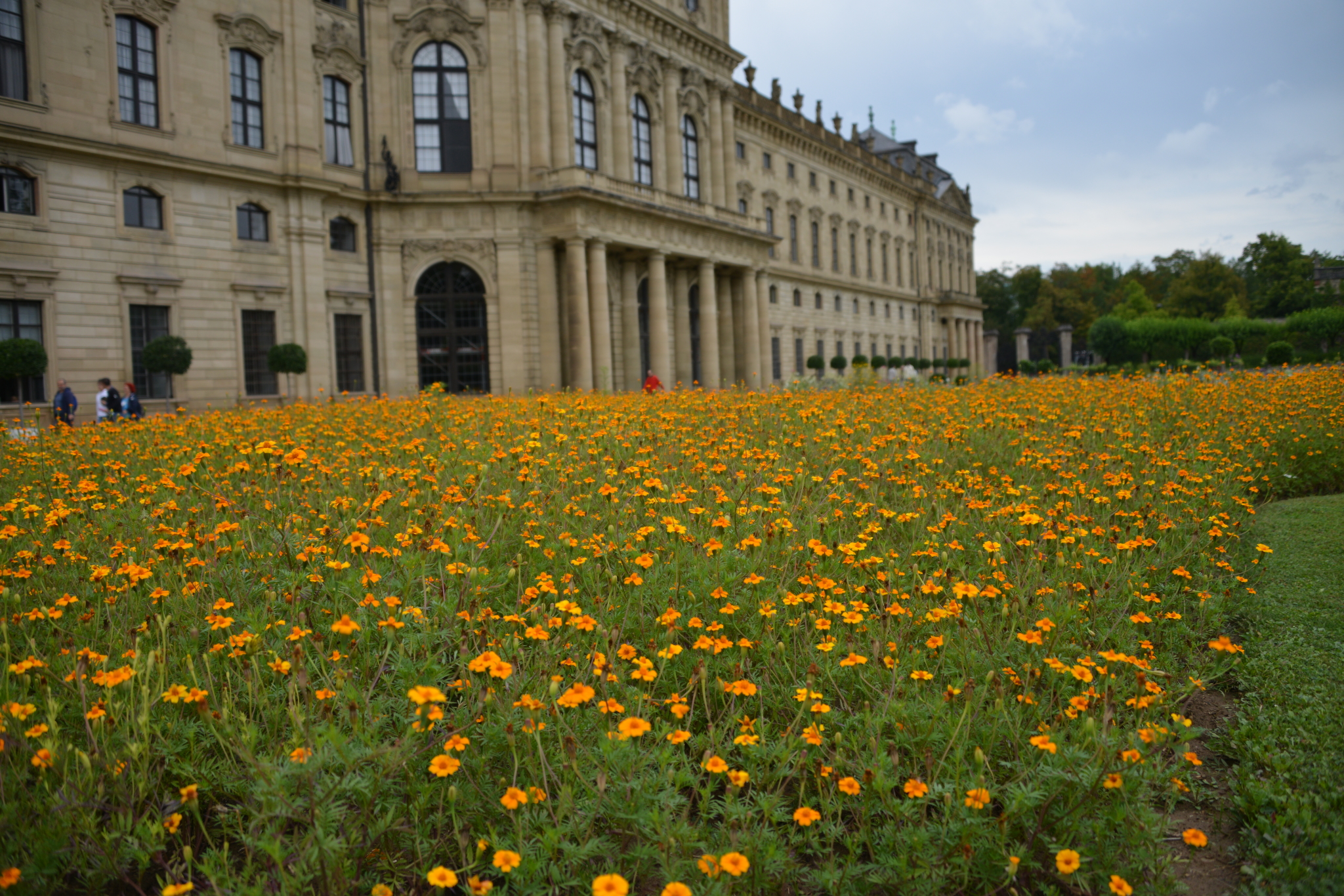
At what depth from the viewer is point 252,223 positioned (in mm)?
27078

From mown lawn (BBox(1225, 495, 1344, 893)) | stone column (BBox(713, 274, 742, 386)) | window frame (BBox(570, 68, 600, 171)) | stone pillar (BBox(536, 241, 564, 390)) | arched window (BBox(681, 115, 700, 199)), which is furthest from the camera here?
stone column (BBox(713, 274, 742, 386))

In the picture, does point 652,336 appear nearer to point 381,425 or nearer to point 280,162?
point 280,162

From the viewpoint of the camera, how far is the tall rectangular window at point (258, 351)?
88.3ft

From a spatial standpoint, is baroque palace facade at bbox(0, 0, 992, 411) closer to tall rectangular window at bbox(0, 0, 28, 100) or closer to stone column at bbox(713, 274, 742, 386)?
tall rectangular window at bbox(0, 0, 28, 100)

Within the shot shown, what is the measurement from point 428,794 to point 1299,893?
3336mm

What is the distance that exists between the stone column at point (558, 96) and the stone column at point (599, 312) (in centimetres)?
377

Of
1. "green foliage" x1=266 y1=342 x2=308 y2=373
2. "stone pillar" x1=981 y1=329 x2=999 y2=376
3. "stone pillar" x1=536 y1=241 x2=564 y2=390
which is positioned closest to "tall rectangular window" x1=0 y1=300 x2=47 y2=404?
"green foliage" x1=266 y1=342 x2=308 y2=373

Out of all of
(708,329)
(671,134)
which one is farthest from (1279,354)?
(671,134)

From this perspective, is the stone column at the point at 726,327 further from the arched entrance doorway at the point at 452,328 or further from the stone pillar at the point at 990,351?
the stone pillar at the point at 990,351

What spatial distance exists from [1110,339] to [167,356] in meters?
51.8

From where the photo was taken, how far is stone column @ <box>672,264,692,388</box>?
40031 mm

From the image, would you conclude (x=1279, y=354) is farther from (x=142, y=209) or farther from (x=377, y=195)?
(x=142, y=209)

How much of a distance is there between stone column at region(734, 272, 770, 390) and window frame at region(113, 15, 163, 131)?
26884 mm

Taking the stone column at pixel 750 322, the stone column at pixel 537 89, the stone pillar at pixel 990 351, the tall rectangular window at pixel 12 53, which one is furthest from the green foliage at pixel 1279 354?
the stone pillar at pixel 990 351
